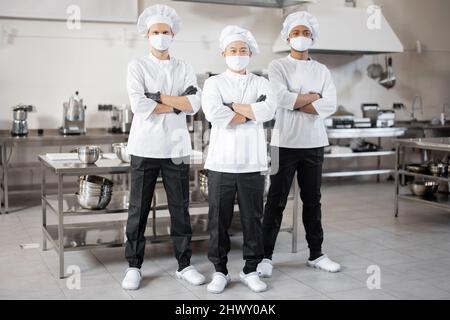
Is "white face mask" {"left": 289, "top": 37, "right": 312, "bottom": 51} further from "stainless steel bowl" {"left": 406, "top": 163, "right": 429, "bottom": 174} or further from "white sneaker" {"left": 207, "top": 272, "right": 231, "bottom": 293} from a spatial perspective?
"stainless steel bowl" {"left": 406, "top": 163, "right": 429, "bottom": 174}

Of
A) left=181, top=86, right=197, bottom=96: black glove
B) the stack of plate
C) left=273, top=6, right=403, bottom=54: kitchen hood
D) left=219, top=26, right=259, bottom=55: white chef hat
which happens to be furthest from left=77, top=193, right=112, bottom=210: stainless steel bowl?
left=273, top=6, right=403, bottom=54: kitchen hood

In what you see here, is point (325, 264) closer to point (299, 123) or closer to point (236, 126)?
point (299, 123)

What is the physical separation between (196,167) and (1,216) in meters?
2.65

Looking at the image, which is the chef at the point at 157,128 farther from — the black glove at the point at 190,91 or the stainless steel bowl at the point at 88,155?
the stainless steel bowl at the point at 88,155

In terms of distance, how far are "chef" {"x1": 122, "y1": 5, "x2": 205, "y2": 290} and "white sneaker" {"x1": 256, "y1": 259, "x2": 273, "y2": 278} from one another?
1.32ft

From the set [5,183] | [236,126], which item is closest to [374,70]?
[5,183]

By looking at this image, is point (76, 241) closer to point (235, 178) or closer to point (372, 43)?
point (235, 178)

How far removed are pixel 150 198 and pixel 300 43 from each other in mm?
1386

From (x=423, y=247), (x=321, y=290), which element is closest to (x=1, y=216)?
(x=321, y=290)

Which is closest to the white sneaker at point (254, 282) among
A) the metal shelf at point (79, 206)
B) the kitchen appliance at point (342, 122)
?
the metal shelf at point (79, 206)

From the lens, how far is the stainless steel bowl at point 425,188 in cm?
569

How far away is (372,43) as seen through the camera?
302 inches

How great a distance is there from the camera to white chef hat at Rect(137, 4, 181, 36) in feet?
11.9

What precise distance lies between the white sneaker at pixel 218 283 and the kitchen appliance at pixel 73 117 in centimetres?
336
